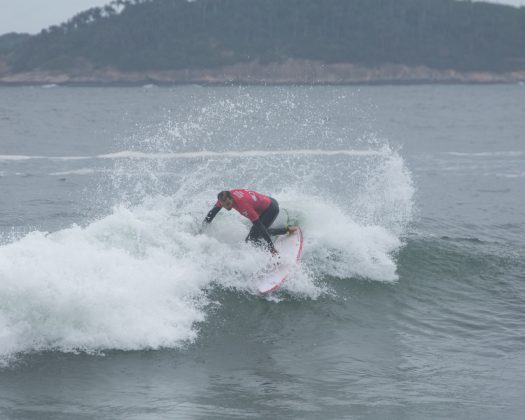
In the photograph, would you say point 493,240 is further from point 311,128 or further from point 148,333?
point 311,128

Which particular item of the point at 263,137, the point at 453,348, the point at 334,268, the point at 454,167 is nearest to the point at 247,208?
the point at 334,268

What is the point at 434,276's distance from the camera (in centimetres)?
1405

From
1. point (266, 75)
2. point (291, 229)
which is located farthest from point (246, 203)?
point (266, 75)

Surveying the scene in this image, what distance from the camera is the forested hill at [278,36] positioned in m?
128

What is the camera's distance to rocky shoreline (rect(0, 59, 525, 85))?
121188mm

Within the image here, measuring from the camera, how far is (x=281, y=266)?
12.1 metres

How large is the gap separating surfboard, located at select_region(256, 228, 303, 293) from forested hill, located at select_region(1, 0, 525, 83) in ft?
367

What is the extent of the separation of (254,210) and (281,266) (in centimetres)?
97

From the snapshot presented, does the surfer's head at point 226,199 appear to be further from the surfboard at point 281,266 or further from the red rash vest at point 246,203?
the surfboard at point 281,266

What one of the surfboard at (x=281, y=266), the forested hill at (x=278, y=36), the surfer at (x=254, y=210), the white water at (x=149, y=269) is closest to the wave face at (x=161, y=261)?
the white water at (x=149, y=269)

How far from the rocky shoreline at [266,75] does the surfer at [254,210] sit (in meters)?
108

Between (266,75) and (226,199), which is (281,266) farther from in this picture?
(266,75)

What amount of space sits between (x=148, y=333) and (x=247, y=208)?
2740 millimetres

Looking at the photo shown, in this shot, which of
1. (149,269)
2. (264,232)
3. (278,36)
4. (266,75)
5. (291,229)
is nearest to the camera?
(149,269)
